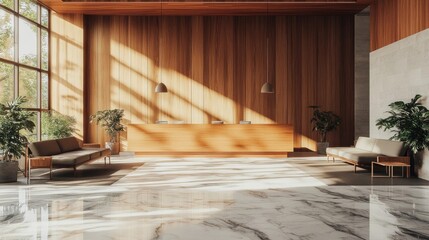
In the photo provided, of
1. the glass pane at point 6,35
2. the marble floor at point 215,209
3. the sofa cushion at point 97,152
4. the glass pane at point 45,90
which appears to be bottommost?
the marble floor at point 215,209

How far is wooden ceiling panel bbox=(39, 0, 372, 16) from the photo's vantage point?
36.8 ft

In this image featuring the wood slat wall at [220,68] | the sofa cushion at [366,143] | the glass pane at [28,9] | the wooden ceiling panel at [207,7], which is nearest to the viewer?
the sofa cushion at [366,143]

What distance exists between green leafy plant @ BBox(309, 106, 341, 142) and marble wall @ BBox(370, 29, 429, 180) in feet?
7.56

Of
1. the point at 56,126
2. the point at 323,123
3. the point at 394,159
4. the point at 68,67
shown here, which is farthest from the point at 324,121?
the point at 68,67

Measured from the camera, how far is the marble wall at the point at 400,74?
7.69m

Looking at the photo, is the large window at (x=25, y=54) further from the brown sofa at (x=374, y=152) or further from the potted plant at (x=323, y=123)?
the potted plant at (x=323, y=123)

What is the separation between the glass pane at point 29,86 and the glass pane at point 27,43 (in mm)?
278

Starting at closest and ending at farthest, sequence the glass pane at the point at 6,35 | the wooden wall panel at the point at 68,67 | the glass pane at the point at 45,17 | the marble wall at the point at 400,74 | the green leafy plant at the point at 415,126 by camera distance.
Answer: the green leafy plant at the point at 415,126, the marble wall at the point at 400,74, the glass pane at the point at 6,35, the glass pane at the point at 45,17, the wooden wall panel at the point at 68,67

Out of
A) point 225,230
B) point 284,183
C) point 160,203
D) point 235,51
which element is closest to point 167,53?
point 235,51

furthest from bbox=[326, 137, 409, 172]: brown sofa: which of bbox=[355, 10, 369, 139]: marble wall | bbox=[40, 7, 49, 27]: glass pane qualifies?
bbox=[40, 7, 49, 27]: glass pane

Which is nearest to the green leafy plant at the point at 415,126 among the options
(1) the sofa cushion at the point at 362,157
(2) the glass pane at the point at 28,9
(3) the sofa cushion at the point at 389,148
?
(3) the sofa cushion at the point at 389,148

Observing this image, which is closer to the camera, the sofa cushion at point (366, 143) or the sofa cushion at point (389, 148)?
the sofa cushion at point (389, 148)

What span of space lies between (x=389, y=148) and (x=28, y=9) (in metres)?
9.97

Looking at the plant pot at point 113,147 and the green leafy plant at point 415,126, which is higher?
the green leafy plant at point 415,126
